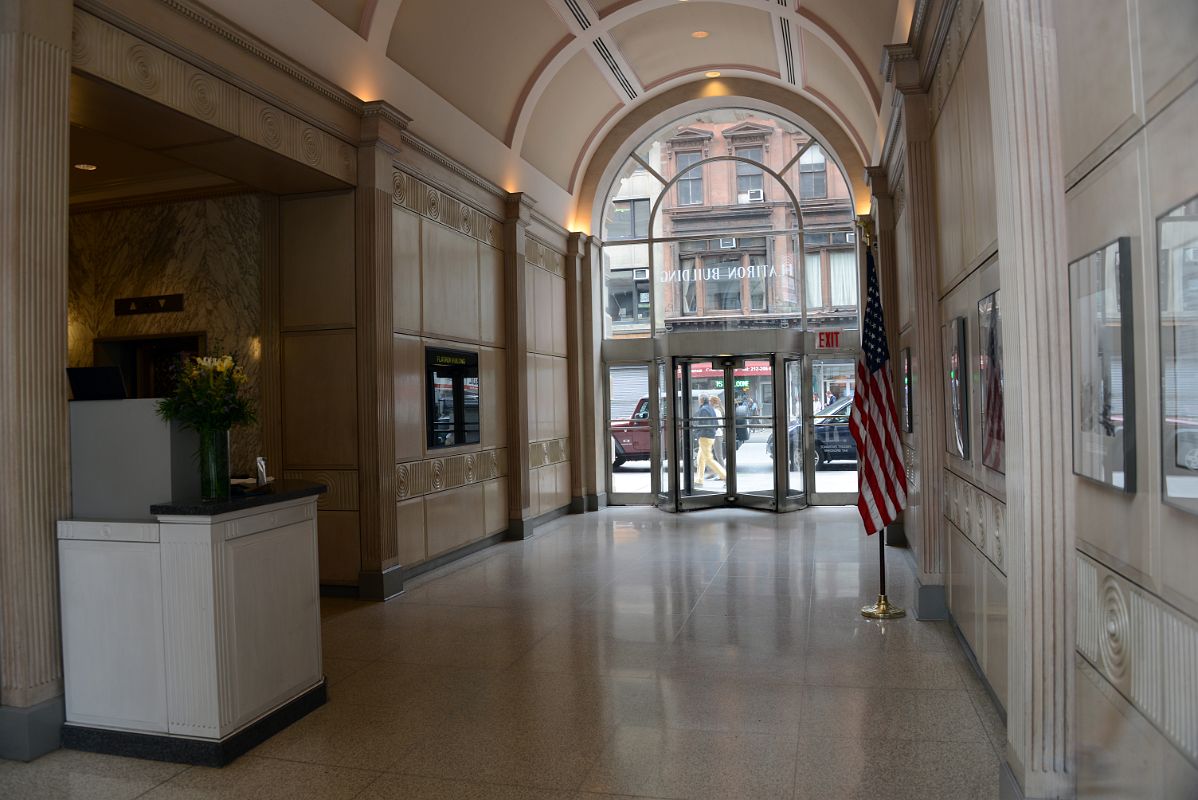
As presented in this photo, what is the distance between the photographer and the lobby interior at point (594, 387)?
2.81m

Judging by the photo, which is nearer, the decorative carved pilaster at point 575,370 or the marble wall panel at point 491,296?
the marble wall panel at point 491,296

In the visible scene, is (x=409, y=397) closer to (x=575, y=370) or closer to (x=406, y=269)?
(x=406, y=269)

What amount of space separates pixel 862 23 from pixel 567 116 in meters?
4.57

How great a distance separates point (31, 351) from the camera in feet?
14.2

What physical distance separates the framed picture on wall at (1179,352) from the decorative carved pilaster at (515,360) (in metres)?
8.80

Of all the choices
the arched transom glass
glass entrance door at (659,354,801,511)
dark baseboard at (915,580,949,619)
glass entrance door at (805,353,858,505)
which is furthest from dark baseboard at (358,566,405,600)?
glass entrance door at (805,353,858,505)

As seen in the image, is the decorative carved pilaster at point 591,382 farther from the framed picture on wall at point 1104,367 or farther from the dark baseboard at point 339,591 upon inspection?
the framed picture on wall at point 1104,367

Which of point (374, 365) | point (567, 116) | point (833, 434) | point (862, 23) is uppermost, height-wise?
point (567, 116)

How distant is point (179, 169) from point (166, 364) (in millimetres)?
1891

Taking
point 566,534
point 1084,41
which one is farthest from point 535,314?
point 1084,41

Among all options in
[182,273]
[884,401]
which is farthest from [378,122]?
[884,401]

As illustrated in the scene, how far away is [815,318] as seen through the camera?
13.3 metres

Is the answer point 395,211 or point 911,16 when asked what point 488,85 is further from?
point 911,16

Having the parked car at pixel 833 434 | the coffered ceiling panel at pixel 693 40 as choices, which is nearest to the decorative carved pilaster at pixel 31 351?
the coffered ceiling panel at pixel 693 40
